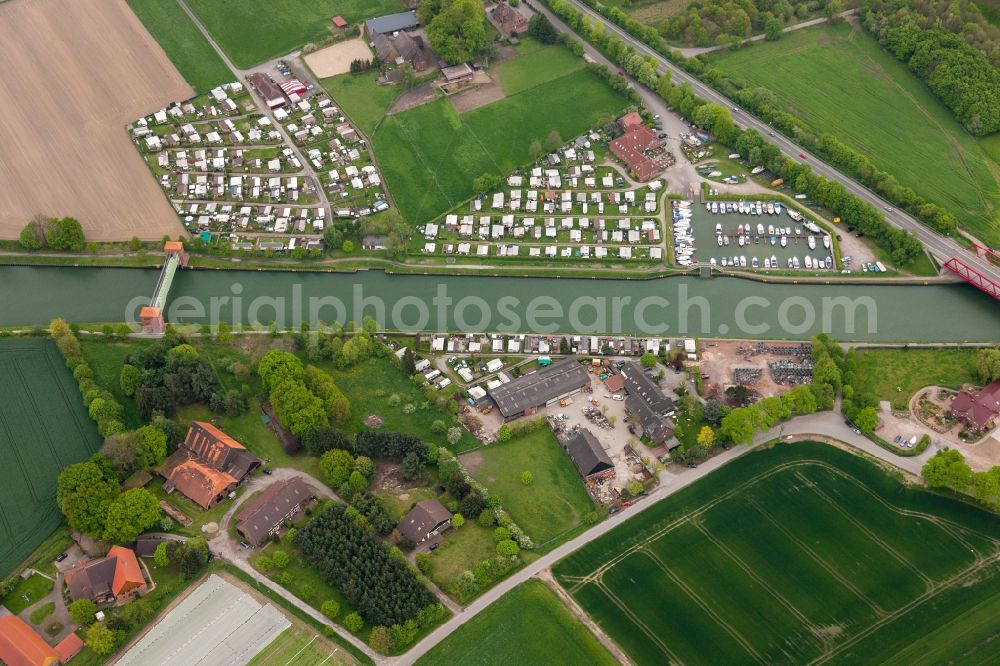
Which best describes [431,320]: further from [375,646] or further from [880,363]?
[880,363]

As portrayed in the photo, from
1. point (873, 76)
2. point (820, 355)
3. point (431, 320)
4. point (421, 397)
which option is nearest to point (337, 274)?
point (431, 320)

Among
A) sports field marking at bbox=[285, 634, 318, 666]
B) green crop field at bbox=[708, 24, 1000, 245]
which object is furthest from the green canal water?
sports field marking at bbox=[285, 634, 318, 666]

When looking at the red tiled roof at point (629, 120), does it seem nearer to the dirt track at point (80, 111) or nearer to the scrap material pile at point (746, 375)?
the scrap material pile at point (746, 375)

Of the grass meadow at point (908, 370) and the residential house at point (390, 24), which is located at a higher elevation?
the residential house at point (390, 24)

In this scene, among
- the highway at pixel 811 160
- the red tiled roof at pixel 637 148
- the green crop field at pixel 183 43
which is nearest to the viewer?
the highway at pixel 811 160

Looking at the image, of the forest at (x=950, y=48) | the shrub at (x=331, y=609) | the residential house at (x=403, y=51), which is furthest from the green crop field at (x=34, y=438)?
the forest at (x=950, y=48)

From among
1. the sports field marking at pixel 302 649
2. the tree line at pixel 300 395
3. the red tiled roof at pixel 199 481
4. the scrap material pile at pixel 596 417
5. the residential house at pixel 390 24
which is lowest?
the sports field marking at pixel 302 649

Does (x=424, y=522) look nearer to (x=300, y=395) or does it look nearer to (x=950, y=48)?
(x=300, y=395)

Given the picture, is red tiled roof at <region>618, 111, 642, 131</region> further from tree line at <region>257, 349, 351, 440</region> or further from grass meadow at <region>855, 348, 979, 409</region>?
tree line at <region>257, 349, 351, 440</region>
